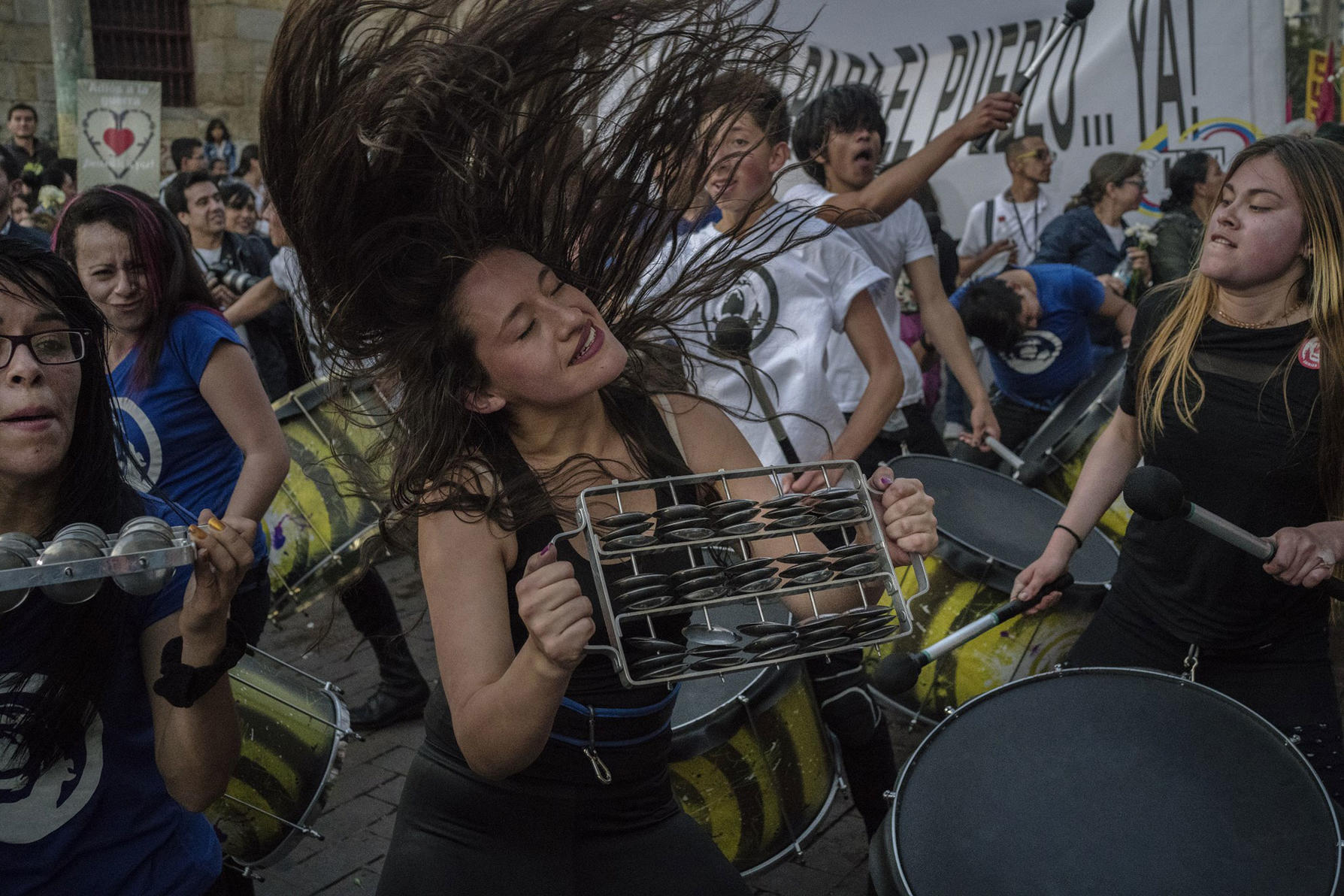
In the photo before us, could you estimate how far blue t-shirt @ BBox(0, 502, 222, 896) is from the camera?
1803mm

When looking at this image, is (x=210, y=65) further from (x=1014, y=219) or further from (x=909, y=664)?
(x=909, y=664)

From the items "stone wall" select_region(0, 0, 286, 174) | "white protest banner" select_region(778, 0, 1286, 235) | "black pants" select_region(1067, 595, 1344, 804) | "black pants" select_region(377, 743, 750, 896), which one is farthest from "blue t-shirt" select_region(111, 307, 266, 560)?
"stone wall" select_region(0, 0, 286, 174)

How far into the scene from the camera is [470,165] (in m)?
2.01

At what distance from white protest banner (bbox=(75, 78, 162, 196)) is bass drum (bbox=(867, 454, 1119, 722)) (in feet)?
28.1

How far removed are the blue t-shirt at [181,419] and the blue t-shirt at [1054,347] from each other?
3565 millimetres

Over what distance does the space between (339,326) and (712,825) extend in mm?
1520

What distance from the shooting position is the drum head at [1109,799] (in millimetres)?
2121

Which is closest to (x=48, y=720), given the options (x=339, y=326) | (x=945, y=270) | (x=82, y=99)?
(x=339, y=326)

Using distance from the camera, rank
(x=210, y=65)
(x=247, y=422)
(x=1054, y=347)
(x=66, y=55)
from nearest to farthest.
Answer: (x=247, y=422) → (x=1054, y=347) → (x=66, y=55) → (x=210, y=65)

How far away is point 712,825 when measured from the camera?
2938mm

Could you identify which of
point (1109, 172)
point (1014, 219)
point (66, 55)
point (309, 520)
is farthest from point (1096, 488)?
point (66, 55)

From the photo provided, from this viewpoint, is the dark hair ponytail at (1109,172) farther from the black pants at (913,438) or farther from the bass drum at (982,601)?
the bass drum at (982,601)

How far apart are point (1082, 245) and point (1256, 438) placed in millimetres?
4694

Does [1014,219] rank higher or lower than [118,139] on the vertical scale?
higher
